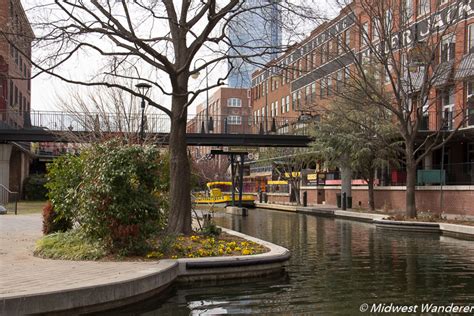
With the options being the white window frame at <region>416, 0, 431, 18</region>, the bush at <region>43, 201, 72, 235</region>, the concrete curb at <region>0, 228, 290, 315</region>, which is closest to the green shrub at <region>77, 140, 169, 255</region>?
the concrete curb at <region>0, 228, 290, 315</region>

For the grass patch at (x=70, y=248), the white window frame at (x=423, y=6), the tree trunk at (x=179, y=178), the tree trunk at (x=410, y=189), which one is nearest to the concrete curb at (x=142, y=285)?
the grass patch at (x=70, y=248)

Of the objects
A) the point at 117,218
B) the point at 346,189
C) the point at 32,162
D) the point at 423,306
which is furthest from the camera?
the point at 32,162

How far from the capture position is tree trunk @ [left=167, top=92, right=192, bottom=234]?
1432 cm

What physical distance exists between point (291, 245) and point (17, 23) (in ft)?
34.4

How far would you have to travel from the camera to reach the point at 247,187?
245ft

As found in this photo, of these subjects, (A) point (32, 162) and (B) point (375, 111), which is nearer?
(B) point (375, 111)

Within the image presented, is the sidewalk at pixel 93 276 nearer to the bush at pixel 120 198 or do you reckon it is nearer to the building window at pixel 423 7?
the bush at pixel 120 198

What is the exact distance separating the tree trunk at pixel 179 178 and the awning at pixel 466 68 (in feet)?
59.5

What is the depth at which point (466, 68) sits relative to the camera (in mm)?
28547

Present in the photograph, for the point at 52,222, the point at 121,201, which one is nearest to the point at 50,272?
the point at 121,201

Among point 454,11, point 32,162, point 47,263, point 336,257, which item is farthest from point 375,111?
point 32,162

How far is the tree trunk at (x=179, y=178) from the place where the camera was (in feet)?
47.0

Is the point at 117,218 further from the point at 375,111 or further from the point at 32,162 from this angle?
the point at 32,162

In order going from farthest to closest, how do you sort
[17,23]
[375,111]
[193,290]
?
[375,111] → [17,23] → [193,290]
